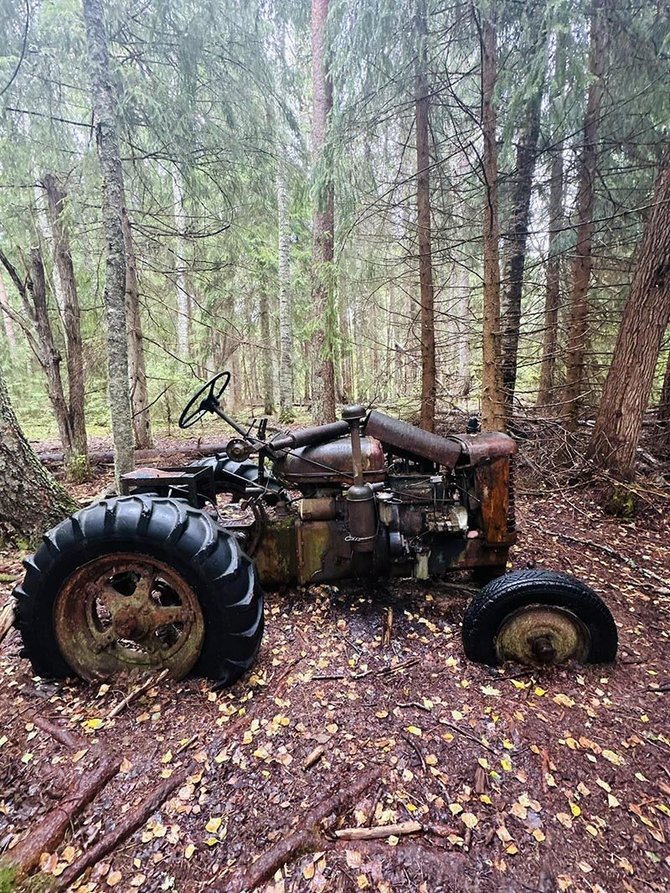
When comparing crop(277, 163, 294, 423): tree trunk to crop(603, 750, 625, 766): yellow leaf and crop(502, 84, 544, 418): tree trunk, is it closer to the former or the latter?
crop(502, 84, 544, 418): tree trunk

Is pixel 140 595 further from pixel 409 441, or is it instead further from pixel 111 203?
pixel 111 203

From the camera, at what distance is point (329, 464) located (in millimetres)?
2859

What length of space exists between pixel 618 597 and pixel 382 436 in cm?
217

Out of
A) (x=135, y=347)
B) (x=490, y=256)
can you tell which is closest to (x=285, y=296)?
(x=135, y=347)

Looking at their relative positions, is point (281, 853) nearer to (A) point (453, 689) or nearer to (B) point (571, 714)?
(A) point (453, 689)

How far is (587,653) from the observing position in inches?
92.4

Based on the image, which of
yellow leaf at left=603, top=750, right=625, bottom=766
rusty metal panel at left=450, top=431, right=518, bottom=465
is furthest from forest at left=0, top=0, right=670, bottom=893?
rusty metal panel at left=450, top=431, right=518, bottom=465

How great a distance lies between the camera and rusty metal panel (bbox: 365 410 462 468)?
280 cm

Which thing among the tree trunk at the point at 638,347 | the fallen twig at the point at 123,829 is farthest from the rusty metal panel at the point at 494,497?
the tree trunk at the point at 638,347

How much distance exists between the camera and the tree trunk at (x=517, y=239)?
633cm

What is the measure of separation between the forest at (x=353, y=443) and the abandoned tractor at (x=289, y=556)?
0.18 ft

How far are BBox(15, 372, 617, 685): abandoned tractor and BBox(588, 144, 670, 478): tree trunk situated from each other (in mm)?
2942

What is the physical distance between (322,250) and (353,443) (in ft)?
21.2

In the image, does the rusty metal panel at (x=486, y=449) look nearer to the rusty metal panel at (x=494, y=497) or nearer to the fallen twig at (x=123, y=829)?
the rusty metal panel at (x=494, y=497)
